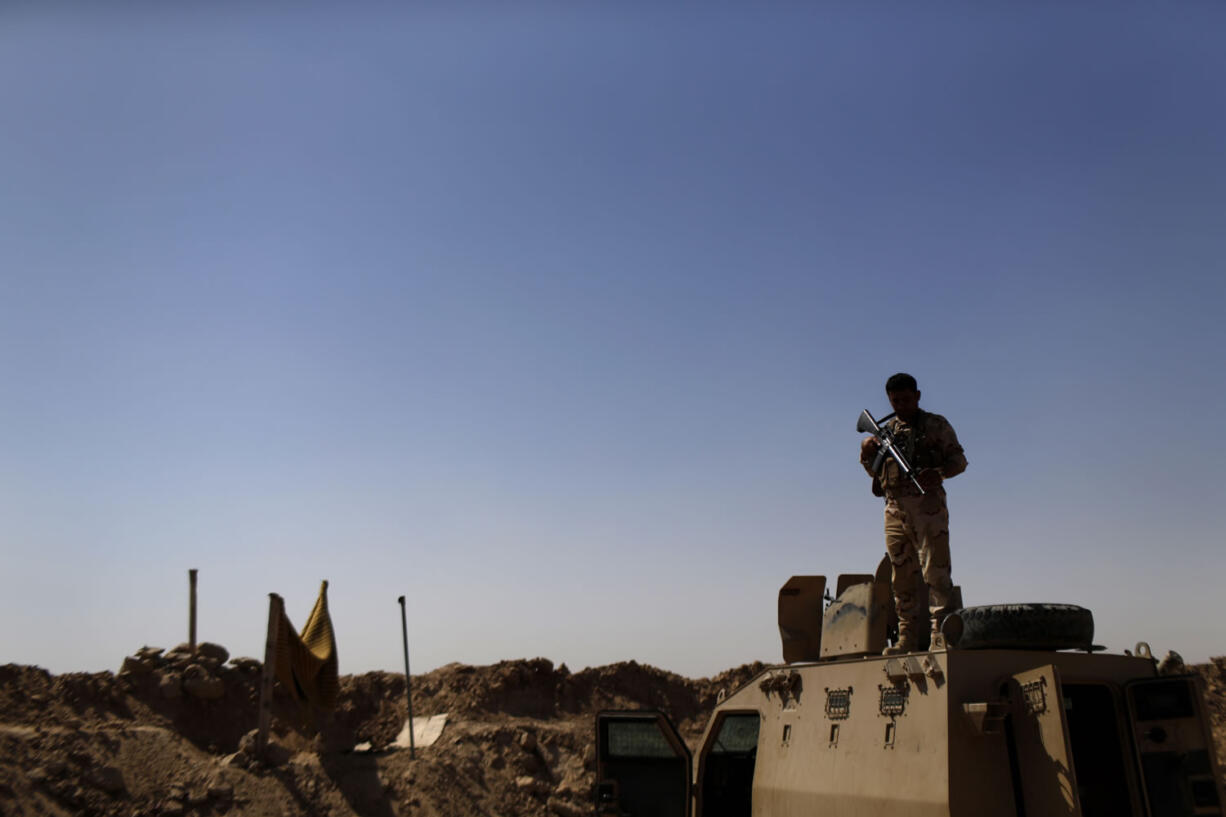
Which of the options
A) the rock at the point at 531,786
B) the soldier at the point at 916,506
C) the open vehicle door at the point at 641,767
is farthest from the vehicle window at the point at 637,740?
the rock at the point at 531,786

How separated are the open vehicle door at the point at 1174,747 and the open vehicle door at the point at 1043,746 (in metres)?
0.57

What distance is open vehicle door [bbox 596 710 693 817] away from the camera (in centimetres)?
702

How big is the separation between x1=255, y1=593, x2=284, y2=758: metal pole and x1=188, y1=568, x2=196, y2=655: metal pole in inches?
80.6

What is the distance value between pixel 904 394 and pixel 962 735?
2.21 m

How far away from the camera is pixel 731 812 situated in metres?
7.23

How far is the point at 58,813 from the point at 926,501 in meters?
11.0

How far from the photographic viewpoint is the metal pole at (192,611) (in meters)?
16.4

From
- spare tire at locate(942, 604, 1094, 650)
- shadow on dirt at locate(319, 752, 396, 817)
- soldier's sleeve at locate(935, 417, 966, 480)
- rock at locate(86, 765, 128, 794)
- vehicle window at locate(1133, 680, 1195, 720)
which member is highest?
soldier's sleeve at locate(935, 417, 966, 480)

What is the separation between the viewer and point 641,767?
7145 millimetres

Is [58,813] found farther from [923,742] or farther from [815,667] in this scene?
[923,742]

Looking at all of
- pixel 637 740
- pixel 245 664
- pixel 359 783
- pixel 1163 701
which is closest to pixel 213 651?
pixel 245 664

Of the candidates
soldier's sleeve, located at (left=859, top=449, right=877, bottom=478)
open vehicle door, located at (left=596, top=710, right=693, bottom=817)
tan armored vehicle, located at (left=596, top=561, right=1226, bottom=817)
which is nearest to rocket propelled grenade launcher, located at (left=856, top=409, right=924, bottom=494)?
soldier's sleeve, located at (left=859, top=449, right=877, bottom=478)

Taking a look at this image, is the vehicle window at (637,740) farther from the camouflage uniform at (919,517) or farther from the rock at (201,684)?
the rock at (201,684)

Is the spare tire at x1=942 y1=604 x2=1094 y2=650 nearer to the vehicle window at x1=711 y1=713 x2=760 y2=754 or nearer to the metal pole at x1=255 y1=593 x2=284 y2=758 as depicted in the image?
the vehicle window at x1=711 y1=713 x2=760 y2=754
